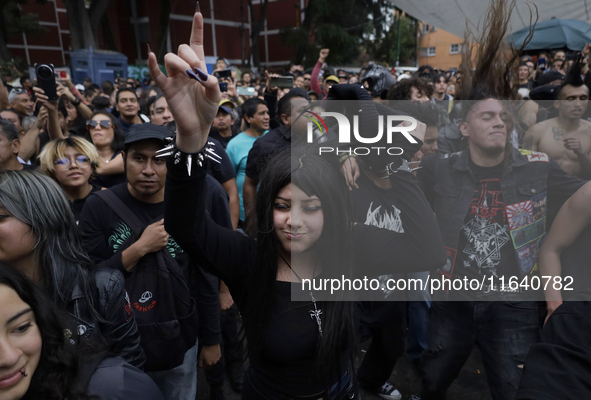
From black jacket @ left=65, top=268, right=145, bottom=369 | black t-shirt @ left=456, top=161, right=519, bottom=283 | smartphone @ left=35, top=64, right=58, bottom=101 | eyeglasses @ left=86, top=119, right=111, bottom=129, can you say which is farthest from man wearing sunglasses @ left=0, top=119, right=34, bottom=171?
black t-shirt @ left=456, top=161, right=519, bottom=283

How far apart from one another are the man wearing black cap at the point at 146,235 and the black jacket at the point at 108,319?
0.91 ft

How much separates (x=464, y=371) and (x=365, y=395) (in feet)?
3.01

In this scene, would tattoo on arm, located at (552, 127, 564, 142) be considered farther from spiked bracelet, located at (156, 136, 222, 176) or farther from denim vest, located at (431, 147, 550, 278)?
spiked bracelet, located at (156, 136, 222, 176)

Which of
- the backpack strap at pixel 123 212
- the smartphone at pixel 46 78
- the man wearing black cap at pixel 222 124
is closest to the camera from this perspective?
the backpack strap at pixel 123 212

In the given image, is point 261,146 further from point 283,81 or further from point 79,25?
point 79,25

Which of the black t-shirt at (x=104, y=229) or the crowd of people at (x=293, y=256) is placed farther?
the black t-shirt at (x=104, y=229)

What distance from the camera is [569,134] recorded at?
349cm

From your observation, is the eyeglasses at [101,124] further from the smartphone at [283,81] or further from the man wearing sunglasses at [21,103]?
the man wearing sunglasses at [21,103]

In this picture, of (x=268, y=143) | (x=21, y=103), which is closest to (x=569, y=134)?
(x=268, y=143)

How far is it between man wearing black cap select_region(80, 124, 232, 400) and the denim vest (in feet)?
4.95

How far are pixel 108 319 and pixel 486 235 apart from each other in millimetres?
2112

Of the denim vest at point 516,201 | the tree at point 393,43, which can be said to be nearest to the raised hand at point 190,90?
the denim vest at point 516,201

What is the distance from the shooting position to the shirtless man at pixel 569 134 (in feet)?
10.7

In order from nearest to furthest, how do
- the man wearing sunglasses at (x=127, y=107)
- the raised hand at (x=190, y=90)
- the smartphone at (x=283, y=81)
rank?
the raised hand at (x=190, y=90), the man wearing sunglasses at (x=127, y=107), the smartphone at (x=283, y=81)
